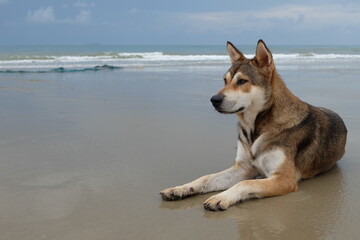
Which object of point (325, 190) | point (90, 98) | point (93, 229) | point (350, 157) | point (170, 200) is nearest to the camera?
point (93, 229)

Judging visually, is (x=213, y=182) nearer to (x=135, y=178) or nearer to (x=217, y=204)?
(x=217, y=204)

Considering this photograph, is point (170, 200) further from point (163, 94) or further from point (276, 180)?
point (163, 94)

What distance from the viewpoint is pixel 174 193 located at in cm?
440

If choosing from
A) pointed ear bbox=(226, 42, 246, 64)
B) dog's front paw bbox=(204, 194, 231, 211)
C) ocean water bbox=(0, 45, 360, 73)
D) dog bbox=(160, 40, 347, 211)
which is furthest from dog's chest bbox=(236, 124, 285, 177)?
ocean water bbox=(0, 45, 360, 73)

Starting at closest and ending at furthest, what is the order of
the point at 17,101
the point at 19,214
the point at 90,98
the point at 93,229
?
the point at 93,229, the point at 19,214, the point at 17,101, the point at 90,98

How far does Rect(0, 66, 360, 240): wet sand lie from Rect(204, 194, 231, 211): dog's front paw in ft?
0.24

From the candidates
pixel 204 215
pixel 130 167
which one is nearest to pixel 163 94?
pixel 130 167

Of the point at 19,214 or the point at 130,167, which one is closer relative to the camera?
the point at 19,214

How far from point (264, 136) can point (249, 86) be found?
632mm

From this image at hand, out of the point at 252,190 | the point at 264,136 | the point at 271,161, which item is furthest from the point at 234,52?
the point at 252,190

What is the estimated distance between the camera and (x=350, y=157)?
6.09 meters

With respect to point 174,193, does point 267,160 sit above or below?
above

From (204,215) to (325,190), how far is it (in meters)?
1.70

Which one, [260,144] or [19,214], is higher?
[260,144]
